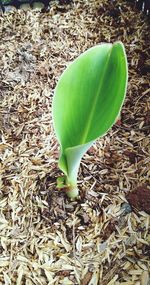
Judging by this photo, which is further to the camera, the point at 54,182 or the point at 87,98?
the point at 54,182

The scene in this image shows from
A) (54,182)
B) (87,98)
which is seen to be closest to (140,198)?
(54,182)

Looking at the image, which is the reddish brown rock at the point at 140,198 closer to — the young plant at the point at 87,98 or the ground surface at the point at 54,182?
the ground surface at the point at 54,182

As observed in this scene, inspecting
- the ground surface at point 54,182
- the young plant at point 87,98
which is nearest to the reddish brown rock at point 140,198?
the ground surface at point 54,182

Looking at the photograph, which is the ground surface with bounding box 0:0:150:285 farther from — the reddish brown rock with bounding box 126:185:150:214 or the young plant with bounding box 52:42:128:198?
the young plant with bounding box 52:42:128:198

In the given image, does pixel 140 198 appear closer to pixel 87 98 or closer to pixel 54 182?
pixel 54 182

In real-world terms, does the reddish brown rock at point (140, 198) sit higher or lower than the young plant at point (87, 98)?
lower

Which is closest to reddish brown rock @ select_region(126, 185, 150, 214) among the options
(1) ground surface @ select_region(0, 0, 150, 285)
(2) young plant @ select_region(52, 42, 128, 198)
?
(1) ground surface @ select_region(0, 0, 150, 285)

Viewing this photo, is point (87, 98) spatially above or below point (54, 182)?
above
